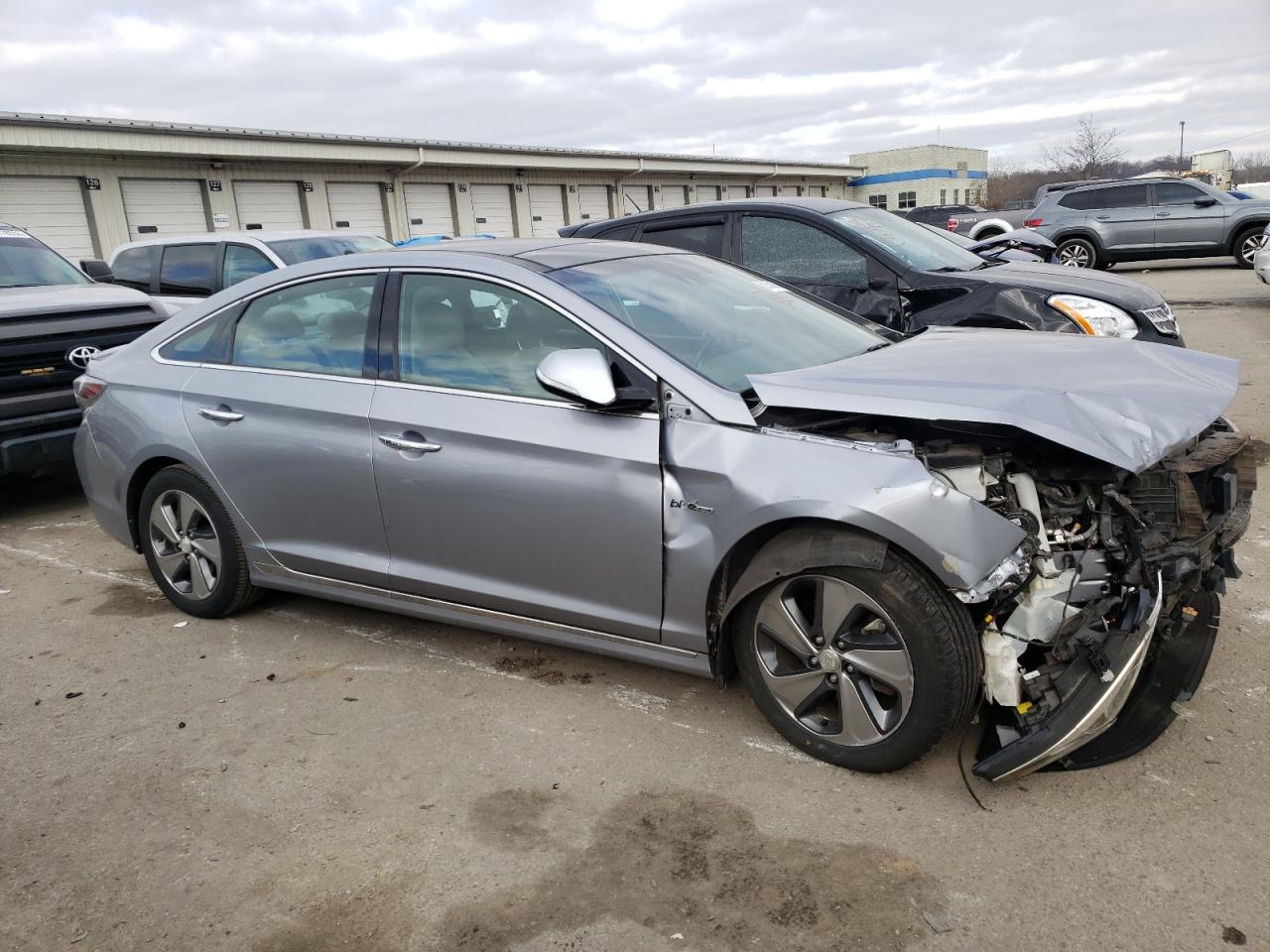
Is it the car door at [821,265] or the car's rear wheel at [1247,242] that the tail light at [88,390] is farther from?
the car's rear wheel at [1247,242]

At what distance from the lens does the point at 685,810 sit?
3.01m

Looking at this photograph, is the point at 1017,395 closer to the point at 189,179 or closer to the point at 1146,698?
the point at 1146,698

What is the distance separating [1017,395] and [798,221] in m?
4.03

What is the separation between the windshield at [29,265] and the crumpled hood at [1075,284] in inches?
279

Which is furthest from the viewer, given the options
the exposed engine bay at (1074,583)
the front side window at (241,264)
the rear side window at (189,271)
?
the rear side window at (189,271)

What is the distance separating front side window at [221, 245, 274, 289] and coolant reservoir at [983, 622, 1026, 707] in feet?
→ 28.2

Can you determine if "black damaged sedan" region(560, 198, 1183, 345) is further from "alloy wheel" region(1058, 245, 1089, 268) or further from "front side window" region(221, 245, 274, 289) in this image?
"alloy wheel" region(1058, 245, 1089, 268)

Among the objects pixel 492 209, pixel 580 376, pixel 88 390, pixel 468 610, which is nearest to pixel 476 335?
pixel 580 376

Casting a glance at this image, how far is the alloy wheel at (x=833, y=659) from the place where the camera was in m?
2.96

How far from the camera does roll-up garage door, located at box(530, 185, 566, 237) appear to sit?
31.3m

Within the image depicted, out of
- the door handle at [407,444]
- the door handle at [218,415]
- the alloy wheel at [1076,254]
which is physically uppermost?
the door handle at [218,415]

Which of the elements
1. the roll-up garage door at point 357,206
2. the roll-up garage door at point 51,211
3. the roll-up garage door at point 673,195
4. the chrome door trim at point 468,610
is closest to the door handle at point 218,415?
the chrome door trim at point 468,610

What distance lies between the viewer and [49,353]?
661cm

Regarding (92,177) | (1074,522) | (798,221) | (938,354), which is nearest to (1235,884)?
(1074,522)
